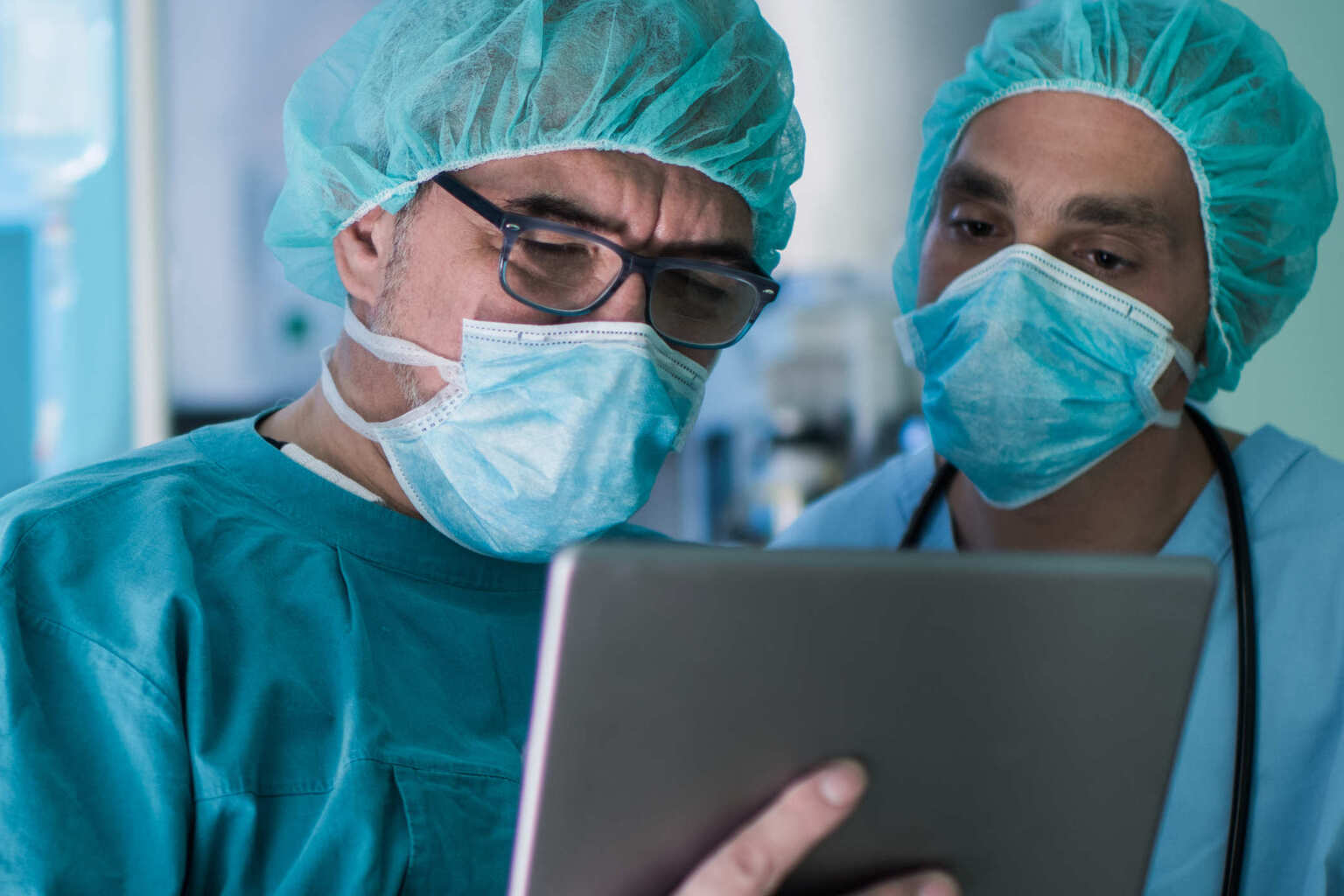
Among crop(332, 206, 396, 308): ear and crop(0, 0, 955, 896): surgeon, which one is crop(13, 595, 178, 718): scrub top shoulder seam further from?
crop(332, 206, 396, 308): ear

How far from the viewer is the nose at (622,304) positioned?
3.60 ft

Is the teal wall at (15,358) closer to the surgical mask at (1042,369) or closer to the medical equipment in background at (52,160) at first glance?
the medical equipment in background at (52,160)

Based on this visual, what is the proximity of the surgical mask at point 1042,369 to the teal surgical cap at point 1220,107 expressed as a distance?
14 cm

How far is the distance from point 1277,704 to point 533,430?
0.87 meters

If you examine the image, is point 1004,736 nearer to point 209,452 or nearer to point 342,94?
point 209,452

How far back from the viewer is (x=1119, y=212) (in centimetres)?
138

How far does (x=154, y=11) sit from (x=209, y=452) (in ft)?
7.81

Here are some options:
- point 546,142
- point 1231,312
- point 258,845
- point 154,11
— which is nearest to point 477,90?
point 546,142

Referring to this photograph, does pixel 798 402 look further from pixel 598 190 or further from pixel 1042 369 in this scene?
pixel 598 190

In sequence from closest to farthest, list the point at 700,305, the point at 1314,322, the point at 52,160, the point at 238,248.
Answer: the point at 700,305 < the point at 1314,322 < the point at 52,160 < the point at 238,248

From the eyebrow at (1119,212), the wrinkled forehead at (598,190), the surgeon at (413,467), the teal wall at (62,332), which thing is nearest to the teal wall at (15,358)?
the teal wall at (62,332)

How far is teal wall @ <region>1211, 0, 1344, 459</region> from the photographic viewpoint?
187cm

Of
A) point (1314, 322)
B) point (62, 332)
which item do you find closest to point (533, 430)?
point (1314, 322)

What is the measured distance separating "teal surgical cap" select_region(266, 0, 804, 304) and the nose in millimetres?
134
